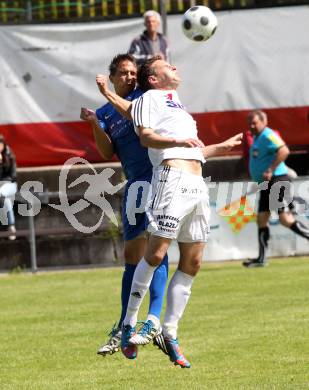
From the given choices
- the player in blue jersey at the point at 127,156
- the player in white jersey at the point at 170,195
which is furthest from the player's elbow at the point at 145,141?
the player in blue jersey at the point at 127,156

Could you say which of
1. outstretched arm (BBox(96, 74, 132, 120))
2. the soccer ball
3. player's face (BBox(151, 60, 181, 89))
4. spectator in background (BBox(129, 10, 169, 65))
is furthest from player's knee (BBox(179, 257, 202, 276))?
spectator in background (BBox(129, 10, 169, 65))

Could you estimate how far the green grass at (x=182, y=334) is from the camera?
805 centimetres

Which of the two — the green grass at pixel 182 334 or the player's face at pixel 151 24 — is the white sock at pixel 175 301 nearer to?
the green grass at pixel 182 334

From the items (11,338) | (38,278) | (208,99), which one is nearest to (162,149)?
(11,338)

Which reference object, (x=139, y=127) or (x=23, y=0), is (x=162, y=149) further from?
(x=23, y=0)

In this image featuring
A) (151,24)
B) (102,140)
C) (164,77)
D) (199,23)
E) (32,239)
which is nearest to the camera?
(164,77)

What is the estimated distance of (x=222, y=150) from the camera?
765 cm

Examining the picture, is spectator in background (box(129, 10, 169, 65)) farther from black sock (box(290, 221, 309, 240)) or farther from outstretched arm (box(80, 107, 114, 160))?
outstretched arm (box(80, 107, 114, 160))

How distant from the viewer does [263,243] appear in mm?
15789

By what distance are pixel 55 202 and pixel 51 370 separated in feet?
27.7

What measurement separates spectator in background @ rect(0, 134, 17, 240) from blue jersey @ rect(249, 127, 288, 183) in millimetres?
3597

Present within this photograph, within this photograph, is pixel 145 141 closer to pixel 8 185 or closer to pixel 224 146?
pixel 224 146

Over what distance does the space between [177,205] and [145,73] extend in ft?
3.58

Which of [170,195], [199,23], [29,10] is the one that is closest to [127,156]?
[170,195]
